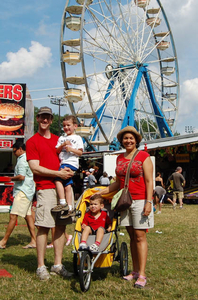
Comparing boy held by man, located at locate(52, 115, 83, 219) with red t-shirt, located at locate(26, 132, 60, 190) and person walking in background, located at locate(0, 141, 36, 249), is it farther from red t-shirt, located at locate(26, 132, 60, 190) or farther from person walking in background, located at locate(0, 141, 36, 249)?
person walking in background, located at locate(0, 141, 36, 249)

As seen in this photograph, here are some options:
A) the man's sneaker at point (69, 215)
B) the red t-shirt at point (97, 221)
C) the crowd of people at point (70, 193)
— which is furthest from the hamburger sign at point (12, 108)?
the man's sneaker at point (69, 215)

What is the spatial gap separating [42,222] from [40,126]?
1.08m

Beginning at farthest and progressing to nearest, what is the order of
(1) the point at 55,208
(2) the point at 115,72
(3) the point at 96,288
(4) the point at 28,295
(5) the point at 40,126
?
(2) the point at 115,72
(5) the point at 40,126
(1) the point at 55,208
(3) the point at 96,288
(4) the point at 28,295

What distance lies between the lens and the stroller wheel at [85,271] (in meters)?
3.54

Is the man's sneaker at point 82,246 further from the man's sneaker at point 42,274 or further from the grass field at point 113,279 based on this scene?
the man's sneaker at point 42,274


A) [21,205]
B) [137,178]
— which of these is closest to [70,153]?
[137,178]

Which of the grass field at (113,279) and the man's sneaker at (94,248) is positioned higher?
the man's sneaker at (94,248)

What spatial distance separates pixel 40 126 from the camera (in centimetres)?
438

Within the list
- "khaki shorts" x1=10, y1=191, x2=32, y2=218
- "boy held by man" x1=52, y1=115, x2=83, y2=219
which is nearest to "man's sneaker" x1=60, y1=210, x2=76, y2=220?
"boy held by man" x1=52, y1=115, x2=83, y2=219

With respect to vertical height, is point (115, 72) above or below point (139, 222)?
above

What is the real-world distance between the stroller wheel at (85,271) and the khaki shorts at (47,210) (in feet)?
1.92

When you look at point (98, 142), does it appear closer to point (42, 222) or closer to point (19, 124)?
point (19, 124)

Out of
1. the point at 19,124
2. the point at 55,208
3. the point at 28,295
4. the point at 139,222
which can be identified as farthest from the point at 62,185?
the point at 19,124

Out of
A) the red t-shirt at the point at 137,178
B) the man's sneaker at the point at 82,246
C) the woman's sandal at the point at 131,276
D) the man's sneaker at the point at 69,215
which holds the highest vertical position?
the red t-shirt at the point at 137,178
